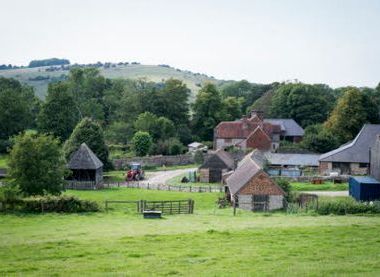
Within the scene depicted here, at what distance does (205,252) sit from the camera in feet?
79.7

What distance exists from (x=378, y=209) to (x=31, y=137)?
3110cm

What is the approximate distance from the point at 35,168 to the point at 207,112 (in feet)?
216

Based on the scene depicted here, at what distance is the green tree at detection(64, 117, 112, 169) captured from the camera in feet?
237

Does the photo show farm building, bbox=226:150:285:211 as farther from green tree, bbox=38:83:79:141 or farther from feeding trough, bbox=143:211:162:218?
green tree, bbox=38:83:79:141

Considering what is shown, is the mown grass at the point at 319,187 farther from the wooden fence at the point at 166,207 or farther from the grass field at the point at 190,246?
the grass field at the point at 190,246

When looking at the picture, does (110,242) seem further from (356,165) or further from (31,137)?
(356,165)

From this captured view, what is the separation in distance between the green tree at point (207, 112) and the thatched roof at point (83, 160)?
4521 cm

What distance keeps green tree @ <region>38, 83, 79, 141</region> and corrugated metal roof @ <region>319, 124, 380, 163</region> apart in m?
44.3

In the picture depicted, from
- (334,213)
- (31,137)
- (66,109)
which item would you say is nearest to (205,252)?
(334,213)

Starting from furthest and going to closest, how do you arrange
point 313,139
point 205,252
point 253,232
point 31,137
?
1. point 313,139
2. point 31,137
3. point 253,232
4. point 205,252

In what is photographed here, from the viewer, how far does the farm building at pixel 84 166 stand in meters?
65.1

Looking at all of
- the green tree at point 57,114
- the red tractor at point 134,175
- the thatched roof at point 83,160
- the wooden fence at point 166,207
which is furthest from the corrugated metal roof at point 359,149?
the green tree at point 57,114

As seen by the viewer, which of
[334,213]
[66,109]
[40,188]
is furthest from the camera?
[66,109]

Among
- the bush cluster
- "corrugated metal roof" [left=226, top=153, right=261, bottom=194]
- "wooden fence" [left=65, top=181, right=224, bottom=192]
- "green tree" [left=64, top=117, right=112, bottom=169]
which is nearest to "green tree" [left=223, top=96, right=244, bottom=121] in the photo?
"green tree" [left=64, top=117, right=112, bottom=169]
